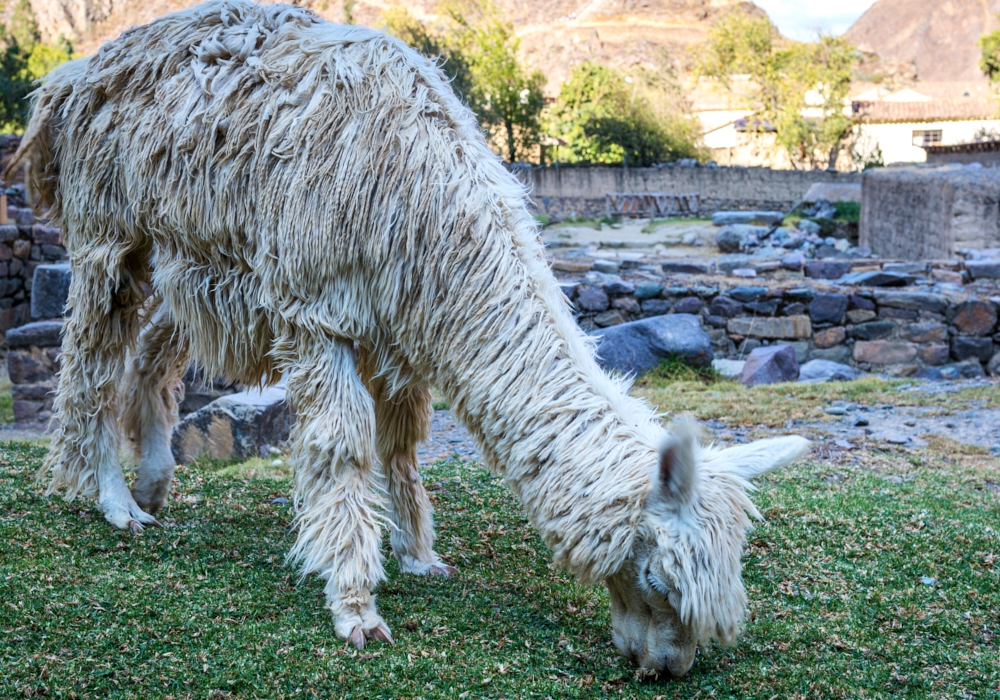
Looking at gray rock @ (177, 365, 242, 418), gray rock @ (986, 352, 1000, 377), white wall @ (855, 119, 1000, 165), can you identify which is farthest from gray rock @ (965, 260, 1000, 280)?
white wall @ (855, 119, 1000, 165)

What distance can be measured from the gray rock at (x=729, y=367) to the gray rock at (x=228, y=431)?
5.16m

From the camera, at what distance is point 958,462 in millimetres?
6617

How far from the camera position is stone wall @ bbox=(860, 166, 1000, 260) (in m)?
14.2

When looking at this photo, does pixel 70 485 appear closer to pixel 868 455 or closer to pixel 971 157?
pixel 868 455

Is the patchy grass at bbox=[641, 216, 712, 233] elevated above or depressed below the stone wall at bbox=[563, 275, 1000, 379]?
above

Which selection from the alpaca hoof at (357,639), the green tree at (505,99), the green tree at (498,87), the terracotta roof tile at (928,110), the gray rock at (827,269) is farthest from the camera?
the terracotta roof tile at (928,110)

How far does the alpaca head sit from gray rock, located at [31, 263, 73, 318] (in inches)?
395

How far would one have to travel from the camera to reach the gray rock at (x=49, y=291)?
1127 cm

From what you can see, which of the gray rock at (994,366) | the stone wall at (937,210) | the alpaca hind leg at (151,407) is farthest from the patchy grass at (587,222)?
the alpaca hind leg at (151,407)

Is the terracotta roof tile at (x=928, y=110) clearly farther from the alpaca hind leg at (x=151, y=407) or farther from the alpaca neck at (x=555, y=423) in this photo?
the alpaca neck at (x=555, y=423)

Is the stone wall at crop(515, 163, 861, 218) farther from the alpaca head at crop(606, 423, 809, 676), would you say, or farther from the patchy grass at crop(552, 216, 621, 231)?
the alpaca head at crop(606, 423, 809, 676)

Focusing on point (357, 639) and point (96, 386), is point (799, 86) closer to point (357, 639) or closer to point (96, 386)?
point (96, 386)

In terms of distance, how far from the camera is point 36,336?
10578 mm

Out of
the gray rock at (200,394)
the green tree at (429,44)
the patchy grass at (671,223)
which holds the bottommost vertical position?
the gray rock at (200,394)
